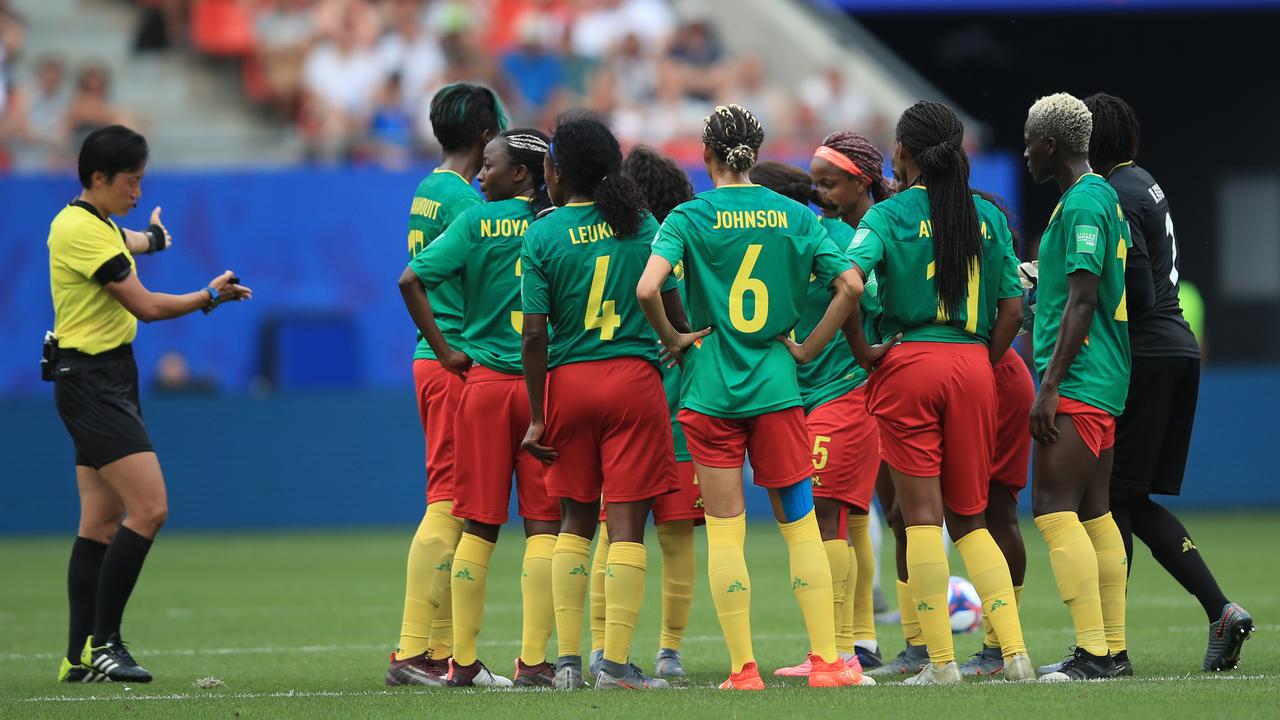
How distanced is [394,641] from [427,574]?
82.3 inches

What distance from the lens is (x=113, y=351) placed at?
8.18 metres

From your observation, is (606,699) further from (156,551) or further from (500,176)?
(156,551)

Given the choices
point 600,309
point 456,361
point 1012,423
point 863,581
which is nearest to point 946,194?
point 1012,423

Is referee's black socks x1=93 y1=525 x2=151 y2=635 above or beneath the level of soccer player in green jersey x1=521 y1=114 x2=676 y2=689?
beneath

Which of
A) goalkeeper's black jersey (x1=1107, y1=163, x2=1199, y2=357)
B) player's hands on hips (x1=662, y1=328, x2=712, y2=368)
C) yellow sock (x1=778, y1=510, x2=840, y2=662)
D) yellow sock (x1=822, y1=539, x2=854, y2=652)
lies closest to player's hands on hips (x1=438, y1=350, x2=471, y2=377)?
player's hands on hips (x1=662, y1=328, x2=712, y2=368)

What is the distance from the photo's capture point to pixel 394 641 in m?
9.53

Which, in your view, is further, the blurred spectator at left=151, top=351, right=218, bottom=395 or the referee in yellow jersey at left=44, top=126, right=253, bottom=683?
the blurred spectator at left=151, top=351, right=218, bottom=395

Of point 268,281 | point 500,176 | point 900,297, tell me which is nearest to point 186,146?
point 268,281

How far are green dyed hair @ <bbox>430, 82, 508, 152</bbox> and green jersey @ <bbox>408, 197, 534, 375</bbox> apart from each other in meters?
0.56

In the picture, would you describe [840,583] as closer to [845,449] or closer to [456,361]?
[845,449]

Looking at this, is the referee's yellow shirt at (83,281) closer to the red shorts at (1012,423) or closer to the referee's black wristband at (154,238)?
the referee's black wristband at (154,238)

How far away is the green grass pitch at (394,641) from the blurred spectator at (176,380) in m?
1.80

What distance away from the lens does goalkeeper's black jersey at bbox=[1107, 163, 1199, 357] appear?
24.4 feet

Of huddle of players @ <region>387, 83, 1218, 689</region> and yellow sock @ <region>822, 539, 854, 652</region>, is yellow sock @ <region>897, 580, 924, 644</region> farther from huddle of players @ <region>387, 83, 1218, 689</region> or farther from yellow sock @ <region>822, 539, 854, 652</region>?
huddle of players @ <region>387, 83, 1218, 689</region>
